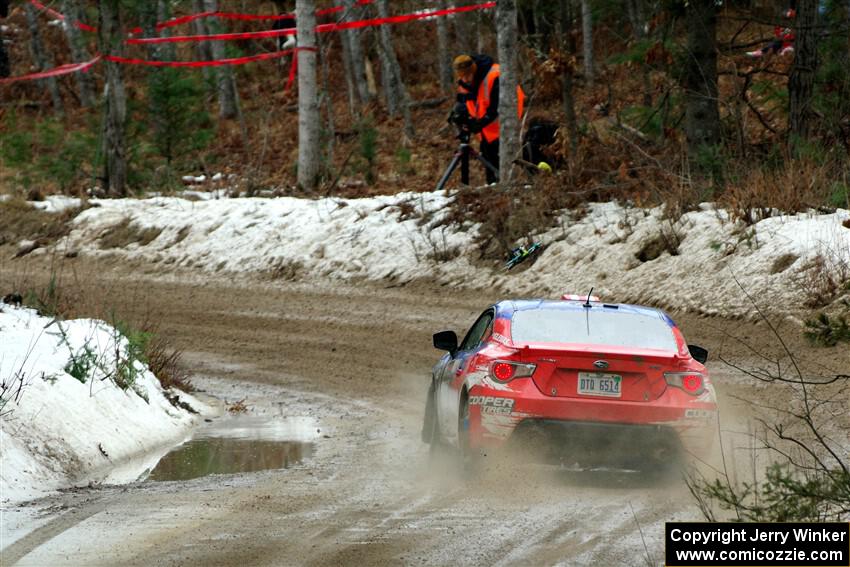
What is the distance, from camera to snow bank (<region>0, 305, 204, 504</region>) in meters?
9.11

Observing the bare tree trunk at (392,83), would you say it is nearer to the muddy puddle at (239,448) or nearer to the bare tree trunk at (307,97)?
the bare tree trunk at (307,97)

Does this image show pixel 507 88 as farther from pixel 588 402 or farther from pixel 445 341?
pixel 588 402

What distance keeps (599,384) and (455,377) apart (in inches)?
52.4

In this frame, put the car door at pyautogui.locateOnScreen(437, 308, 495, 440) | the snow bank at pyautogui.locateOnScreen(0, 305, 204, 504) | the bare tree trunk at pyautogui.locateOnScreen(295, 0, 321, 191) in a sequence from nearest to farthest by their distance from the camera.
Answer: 1. the snow bank at pyautogui.locateOnScreen(0, 305, 204, 504)
2. the car door at pyautogui.locateOnScreen(437, 308, 495, 440)
3. the bare tree trunk at pyautogui.locateOnScreen(295, 0, 321, 191)

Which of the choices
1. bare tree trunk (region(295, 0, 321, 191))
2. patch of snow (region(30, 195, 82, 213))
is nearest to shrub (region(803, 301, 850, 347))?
bare tree trunk (region(295, 0, 321, 191))

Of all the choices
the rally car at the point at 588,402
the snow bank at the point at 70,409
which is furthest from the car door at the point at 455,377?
the snow bank at the point at 70,409

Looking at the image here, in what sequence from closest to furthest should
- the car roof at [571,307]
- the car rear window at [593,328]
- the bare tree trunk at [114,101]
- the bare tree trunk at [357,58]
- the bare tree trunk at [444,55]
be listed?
the car rear window at [593,328] < the car roof at [571,307] < the bare tree trunk at [114,101] < the bare tree trunk at [444,55] < the bare tree trunk at [357,58]

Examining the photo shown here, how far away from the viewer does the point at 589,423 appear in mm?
8992

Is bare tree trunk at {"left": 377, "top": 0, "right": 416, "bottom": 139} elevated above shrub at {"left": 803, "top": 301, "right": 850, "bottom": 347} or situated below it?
below

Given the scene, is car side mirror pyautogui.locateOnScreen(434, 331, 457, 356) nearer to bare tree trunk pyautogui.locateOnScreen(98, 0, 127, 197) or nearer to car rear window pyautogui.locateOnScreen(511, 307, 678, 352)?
car rear window pyautogui.locateOnScreen(511, 307, 678, 352)

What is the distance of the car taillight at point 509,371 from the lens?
30.0 ft

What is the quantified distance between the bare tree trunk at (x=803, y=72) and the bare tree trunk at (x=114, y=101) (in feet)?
44.4

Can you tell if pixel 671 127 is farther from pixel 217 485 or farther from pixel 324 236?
pixel 217 485

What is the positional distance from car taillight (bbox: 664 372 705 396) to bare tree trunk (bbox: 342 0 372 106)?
3117 cm
